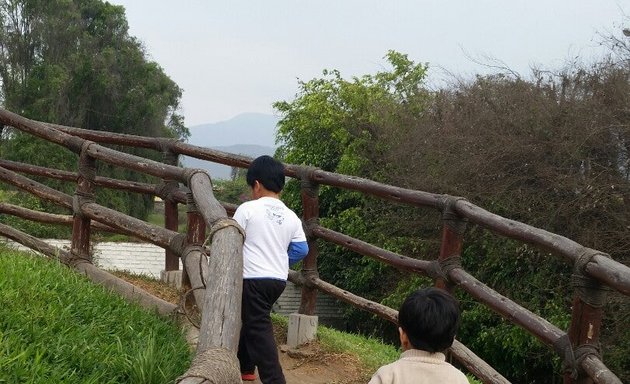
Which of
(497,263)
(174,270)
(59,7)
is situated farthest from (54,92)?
(174,270)

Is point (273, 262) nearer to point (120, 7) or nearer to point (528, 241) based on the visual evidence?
point (528, 241)

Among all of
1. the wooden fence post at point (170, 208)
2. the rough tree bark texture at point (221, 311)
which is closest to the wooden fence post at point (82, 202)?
the wooden fence post at point (170, 208)

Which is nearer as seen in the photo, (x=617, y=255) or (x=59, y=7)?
(x=617, y=255)

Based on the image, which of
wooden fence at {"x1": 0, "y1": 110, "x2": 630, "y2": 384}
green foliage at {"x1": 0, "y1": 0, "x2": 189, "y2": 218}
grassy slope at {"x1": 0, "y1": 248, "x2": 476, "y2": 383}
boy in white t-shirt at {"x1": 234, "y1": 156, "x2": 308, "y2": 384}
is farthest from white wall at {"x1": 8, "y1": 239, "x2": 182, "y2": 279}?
boy in white t-shirt at {"x1": 234, "y1": 156, "x2": 308, "y2": 384}

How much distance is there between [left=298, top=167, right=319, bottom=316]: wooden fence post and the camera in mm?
5582

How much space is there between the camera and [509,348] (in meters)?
13.2

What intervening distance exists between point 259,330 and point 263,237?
0.46 m

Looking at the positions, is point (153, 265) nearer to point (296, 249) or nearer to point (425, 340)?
point (296, 249)

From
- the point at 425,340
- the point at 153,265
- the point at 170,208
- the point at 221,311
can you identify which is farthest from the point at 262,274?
the point at 153,265

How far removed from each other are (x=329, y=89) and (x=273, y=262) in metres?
17.6

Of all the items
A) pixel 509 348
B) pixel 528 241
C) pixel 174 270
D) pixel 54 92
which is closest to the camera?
pixel 528 241

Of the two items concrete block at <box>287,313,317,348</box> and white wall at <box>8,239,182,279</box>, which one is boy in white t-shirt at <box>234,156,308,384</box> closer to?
concrete block at <box>287,313,317,348</box>

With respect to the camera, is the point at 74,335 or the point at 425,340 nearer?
the point at 425,340

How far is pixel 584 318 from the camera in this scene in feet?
11.3
